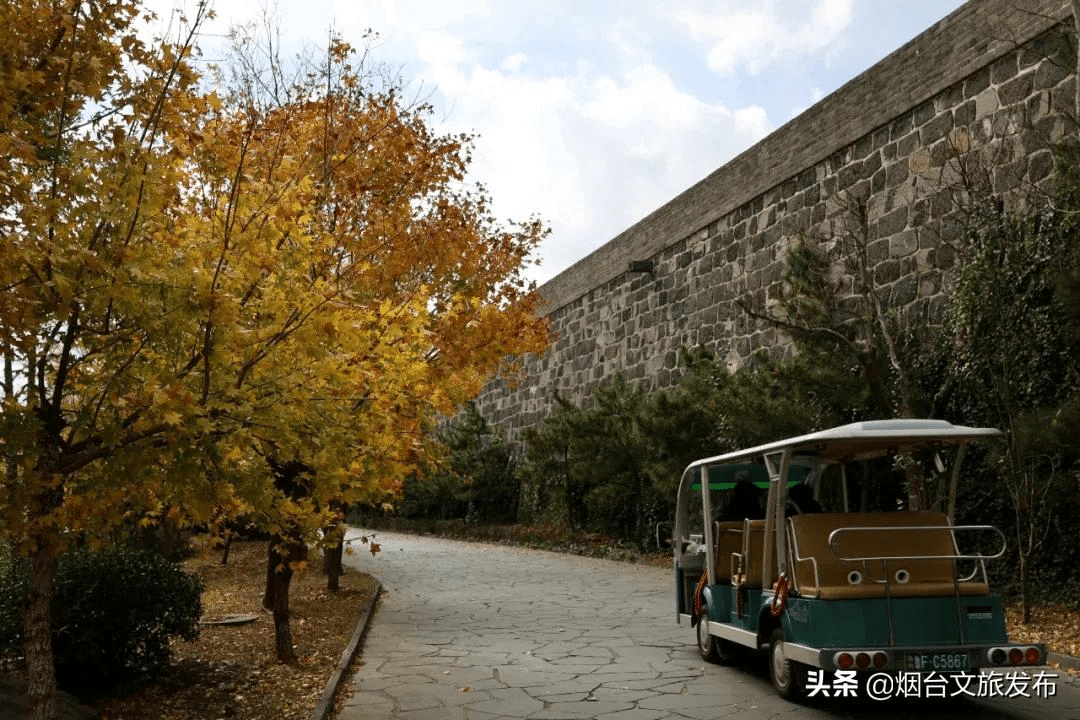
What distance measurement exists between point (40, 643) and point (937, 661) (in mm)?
4916

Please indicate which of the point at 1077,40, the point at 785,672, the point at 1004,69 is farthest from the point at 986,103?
the point at 785,672

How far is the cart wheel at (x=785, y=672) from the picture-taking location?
22.7 feet

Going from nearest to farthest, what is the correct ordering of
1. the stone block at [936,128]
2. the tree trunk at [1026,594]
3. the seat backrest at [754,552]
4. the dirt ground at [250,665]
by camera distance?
the dirt ground at [250,665] → the seat backrest at [754,552] → the tree trunk at [1026,594] → the stone block at [936,128]

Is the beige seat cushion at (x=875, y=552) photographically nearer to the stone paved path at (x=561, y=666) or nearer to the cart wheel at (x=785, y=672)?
the cart wheel at (x=785, y=672)

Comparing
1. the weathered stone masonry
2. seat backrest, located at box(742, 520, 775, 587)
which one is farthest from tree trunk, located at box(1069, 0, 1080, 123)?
seat backrest, located at box(742, 520, 775, 587)

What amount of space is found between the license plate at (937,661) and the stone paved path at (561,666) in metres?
0.44

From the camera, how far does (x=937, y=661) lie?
625cm

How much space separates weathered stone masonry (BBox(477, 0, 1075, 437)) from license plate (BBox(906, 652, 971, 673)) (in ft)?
18.4

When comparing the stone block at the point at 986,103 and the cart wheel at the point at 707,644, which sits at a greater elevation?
the stone block at the point at 986,103

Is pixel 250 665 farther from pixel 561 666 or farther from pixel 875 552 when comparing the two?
pixel 875 552

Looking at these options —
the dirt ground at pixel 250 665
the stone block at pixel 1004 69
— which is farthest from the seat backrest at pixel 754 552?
the stone block at pixel 1004 69

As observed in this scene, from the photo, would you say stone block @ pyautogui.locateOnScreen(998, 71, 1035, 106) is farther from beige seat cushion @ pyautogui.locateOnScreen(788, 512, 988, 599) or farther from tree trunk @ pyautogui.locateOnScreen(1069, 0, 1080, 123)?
beige seat cushion @ pyautogui.locateOnScreen(788, 512, 988, 599)

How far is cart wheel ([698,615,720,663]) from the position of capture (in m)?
8.55

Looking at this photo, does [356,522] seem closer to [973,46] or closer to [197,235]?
[973,46]
